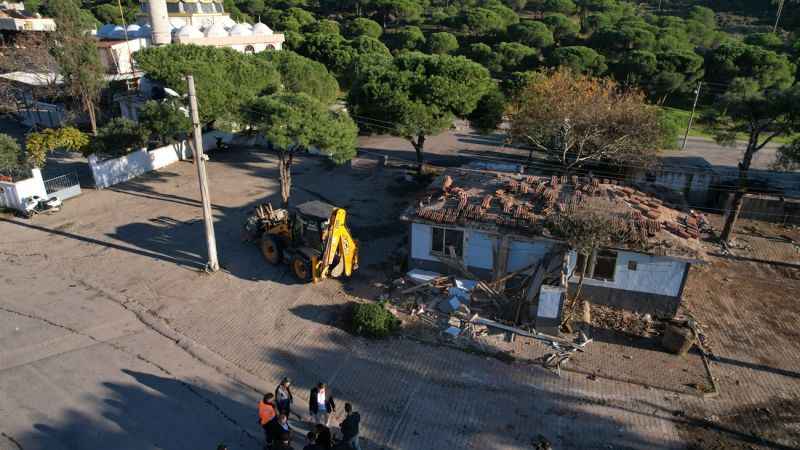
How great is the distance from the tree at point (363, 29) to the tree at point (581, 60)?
93.4 feet

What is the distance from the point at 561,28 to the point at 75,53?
59.2 metres

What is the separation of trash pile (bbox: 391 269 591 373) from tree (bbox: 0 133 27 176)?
63.0ft

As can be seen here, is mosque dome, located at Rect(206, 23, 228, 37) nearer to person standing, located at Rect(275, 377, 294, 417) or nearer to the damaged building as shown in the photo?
the damaged building

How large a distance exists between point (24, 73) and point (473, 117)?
3544 cm

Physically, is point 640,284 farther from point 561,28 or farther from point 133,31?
point 561,28

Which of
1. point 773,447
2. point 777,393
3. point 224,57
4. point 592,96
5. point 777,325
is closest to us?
point 773,447

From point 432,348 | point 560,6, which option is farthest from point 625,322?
point 560,6

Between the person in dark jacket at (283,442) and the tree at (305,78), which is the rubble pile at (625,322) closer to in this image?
the person in dark jacket at (283,442)

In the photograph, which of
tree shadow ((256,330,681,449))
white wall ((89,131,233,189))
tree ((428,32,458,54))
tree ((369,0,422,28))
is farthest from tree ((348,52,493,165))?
tree ((369,0,422,28))

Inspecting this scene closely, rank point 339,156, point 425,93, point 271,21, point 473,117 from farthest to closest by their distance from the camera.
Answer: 1. point 271,21
2. point 473,117
3. point 425,93
4. point 339,156

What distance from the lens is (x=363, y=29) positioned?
233 feet

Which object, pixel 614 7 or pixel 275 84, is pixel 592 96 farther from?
pixel 614 7

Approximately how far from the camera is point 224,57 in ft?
114

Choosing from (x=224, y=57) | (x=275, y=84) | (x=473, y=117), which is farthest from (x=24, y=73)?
(x=473, y=117)
